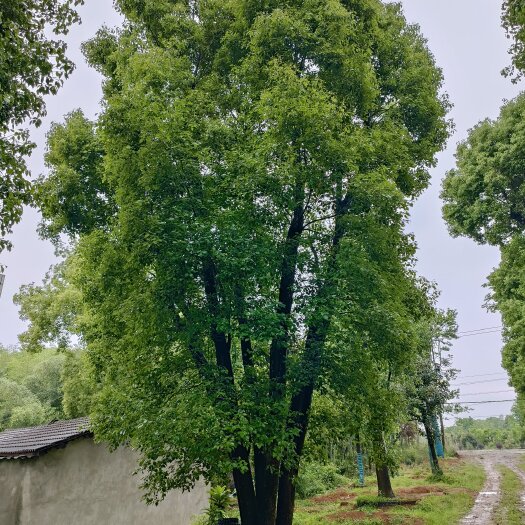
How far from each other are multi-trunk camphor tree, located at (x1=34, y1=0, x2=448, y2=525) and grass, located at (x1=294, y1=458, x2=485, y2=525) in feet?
22.8

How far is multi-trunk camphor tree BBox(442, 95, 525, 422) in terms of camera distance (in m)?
17.1

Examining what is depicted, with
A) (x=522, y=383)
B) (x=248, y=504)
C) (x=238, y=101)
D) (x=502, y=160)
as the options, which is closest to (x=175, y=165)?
(x=238, y=101)

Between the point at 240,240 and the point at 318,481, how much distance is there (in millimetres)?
19162

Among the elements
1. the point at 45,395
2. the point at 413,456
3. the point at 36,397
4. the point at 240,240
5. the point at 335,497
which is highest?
the point at 240,240

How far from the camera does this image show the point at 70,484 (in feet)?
34.7

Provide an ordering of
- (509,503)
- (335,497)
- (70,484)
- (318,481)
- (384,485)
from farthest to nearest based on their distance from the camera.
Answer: (318,481)
(335,497)
(384,485)
(509,503)
(70,484)

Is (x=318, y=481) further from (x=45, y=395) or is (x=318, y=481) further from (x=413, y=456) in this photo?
(x=45, y=395)

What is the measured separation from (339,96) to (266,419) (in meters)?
6.20

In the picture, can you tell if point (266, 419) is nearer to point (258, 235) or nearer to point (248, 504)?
point (248, 504)

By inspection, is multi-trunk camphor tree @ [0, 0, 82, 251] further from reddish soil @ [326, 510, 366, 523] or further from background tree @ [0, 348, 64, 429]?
background tree @ [0, 348, 64, 429]

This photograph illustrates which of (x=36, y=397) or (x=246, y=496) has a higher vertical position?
(x=36, y=397)

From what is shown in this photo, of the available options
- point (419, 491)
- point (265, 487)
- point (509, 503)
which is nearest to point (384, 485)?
point (419, 491)

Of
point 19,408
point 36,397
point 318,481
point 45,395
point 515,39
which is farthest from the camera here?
point 45,395

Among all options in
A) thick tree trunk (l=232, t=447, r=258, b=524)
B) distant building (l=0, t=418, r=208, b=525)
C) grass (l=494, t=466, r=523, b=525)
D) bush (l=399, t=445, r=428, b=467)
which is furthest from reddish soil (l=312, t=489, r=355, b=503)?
bush (l=399, t=445, r=428, b=467)
